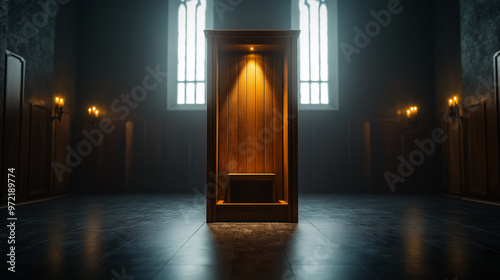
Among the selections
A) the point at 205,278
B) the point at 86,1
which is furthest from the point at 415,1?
the point at 205,278

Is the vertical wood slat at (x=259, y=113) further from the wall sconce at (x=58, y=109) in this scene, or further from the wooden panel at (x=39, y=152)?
the wall sconce at (x=58, y=109)

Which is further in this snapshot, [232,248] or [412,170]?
[412,170]

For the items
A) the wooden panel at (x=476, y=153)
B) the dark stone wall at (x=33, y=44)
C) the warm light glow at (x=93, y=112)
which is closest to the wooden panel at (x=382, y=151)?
the wooden panel at (x=476, y=153)

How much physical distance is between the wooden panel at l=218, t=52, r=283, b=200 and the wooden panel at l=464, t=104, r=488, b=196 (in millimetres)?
5108

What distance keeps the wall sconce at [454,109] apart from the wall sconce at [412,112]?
0.88 metres

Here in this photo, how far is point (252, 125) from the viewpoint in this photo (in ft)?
16.3

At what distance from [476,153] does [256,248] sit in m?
6.79

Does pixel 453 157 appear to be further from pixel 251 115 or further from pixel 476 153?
pixel 251 115

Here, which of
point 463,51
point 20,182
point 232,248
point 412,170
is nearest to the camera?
point 232,248

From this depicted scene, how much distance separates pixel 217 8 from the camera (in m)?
9.81

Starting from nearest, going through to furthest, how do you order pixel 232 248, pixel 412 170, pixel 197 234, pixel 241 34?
pixel 232 248
pixel 197 234
pixel 241 34
pixel 412 170

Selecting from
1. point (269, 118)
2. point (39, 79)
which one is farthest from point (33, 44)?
point (269, 118)

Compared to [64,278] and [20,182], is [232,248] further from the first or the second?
[20,182]

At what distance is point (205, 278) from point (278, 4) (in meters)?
9.03
